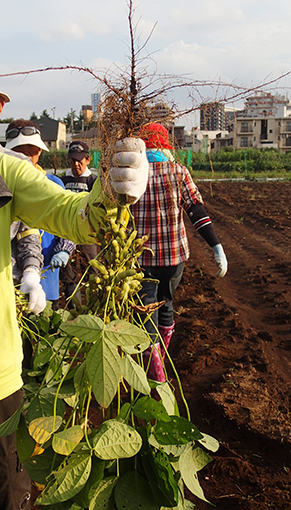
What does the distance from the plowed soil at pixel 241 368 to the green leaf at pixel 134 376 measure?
2.03 feet

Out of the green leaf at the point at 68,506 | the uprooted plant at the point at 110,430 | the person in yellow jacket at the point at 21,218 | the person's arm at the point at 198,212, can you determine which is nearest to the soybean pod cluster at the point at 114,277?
the uprooted plant at the point at 110,430

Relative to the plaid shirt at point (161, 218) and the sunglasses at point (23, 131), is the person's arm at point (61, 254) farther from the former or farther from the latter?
the sunglasses at point (23, 131)

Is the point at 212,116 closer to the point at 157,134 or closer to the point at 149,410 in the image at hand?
the point at 157,134

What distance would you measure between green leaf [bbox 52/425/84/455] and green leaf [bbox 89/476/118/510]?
15 centimetres

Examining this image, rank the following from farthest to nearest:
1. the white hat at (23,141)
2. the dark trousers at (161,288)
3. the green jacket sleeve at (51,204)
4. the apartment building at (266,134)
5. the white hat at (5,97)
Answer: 1. the apartment building at (266,134)
2. the white hat at (23,141)
3. the dark trousers at (161,288)
4. the white hat at (5,97)
5. the green jacket sleeve at (51,204)

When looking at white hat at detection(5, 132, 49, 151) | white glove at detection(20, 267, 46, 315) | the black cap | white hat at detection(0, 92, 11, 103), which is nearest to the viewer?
white hat at detection(0, 92, 11, 103)

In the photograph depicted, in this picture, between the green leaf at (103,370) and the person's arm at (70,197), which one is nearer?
the green leaf at (103,370)

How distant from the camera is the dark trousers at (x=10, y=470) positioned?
1.42 meters

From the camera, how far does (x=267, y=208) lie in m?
11.5

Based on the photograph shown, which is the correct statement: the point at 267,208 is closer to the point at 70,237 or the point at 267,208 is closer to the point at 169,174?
the point at 169,174

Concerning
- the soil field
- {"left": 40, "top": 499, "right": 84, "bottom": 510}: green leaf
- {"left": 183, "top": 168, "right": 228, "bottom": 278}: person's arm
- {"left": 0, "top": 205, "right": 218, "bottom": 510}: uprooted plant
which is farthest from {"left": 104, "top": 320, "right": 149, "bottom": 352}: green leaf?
{"left": 183, "top": 168, "right": 228, "bottom": 278}: person's arm

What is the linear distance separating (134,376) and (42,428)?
27 cm

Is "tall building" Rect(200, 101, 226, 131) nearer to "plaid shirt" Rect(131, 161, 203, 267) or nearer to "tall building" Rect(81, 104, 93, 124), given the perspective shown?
"tall building" Rect(81, 104, 93, 124)

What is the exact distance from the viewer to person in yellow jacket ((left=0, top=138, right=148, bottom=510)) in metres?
1.31
